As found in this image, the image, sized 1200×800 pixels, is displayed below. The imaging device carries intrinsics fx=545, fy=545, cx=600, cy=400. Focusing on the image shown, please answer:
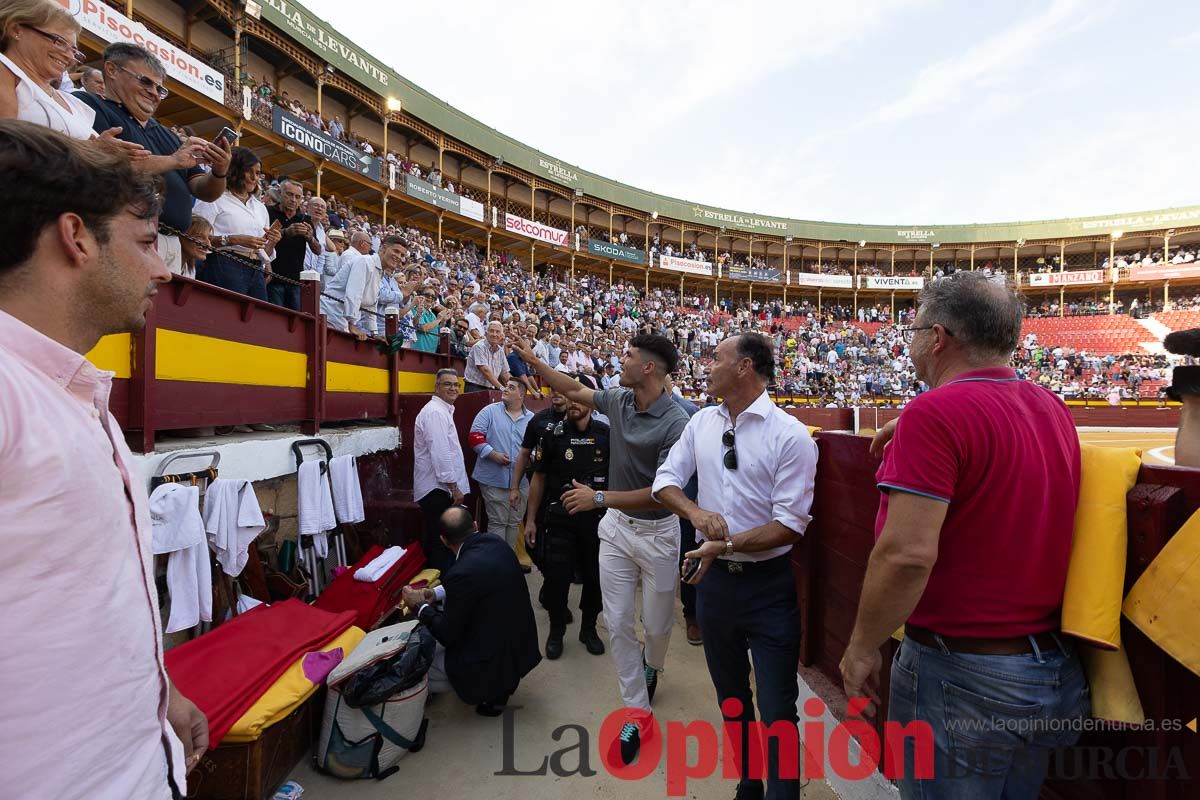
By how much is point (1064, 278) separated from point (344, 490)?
49.7m

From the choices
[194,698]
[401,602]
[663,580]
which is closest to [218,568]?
[194,698]

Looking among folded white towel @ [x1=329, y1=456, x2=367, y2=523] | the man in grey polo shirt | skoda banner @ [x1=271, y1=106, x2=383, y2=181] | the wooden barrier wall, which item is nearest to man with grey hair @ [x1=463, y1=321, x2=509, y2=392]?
the wooden barrier wall

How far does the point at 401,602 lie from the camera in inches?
167

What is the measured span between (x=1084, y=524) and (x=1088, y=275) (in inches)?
1972

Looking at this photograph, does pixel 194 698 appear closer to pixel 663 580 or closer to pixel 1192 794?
pixel 663 580

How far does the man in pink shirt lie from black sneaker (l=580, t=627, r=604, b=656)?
3.20 m

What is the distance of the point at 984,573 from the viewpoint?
4.44 feet

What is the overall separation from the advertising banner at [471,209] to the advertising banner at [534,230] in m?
1.75

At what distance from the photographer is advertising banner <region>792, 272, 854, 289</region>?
133ft

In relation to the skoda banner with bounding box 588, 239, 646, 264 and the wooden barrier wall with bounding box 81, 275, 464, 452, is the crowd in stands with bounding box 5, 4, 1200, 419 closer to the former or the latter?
the wooden barrier wall with bounding box 81, 275, 464, 452

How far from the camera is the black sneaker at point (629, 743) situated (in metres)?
2.83

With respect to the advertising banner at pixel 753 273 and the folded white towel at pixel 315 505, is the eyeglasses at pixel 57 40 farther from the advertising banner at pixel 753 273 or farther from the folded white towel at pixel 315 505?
the advertising banner at pixel 753 273

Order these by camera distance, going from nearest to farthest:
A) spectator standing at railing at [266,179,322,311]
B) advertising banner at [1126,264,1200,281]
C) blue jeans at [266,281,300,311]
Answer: blue jeans at [266,281,300,311] → spectator standing at railing at [266,179,322,311] → advertising banner at [1126,264,1200,281]

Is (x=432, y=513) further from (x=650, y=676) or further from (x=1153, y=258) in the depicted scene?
(x=1153, y=258)
